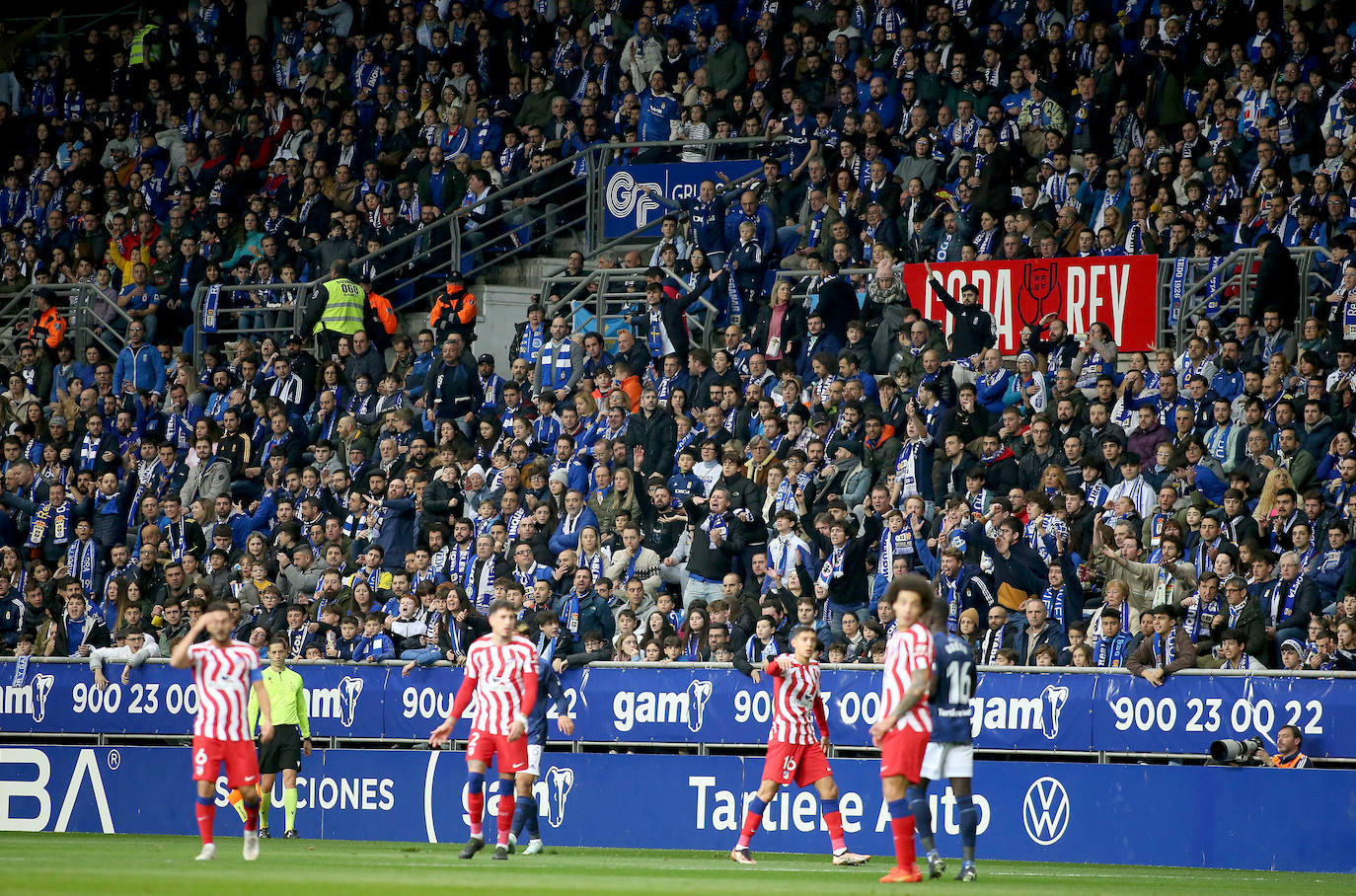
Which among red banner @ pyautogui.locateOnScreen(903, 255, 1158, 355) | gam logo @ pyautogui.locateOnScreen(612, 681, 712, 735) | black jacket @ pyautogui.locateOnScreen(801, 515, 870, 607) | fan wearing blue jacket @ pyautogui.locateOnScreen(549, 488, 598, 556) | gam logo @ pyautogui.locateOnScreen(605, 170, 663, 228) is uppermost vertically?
gam logo @ pyautogui.locateOnScreen(605, 170, 663, 228)

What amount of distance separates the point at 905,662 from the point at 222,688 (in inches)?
201

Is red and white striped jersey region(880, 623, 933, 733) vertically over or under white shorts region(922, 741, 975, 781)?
over

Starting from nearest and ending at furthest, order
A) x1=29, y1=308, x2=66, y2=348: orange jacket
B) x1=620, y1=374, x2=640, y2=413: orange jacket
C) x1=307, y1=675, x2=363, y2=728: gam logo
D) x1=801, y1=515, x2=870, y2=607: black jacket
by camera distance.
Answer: x1=801, y1=515, x2=870, y2=607: black jacket, x1=307, y1=675, x2=363, y2=728: gam logo, x1=620, y1=374, x2=640, y2=413: orange jacket, x1=29, y1=308, x2=66, y2=348: orange jacket

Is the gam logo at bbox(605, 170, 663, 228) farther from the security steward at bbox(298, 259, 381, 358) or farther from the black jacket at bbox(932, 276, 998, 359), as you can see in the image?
the black jacket at bbox(932, 276, 998, 359)

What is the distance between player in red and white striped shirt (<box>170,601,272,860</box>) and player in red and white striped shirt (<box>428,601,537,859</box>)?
54.0 inches

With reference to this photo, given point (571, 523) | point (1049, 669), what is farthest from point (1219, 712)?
point (571, 523)

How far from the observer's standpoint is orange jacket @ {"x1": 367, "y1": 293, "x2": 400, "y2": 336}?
26880mm

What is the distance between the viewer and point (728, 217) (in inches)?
990

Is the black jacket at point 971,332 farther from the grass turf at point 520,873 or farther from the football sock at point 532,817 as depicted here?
the football sock at point 532,817

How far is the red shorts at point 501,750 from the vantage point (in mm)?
15102

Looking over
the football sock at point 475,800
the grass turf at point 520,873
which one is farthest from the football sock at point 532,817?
the football sock at point 475,800

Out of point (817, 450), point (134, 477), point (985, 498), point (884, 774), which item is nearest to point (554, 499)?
point (817, 450)

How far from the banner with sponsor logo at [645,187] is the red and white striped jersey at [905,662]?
14659 mm

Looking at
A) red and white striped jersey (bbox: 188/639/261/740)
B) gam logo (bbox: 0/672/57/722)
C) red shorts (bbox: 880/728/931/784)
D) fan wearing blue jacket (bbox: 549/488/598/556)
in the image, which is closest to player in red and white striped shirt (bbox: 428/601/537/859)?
red and white striped jersey (bbox: 188/639/261/740)
